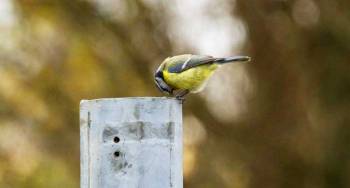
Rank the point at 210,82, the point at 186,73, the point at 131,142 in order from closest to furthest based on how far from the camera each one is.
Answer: the point at 131,142, the point at 186,73, the point at 210,82

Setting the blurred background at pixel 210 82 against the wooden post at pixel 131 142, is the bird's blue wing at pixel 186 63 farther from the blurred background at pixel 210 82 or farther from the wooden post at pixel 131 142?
the blurred background at pixel 210 82

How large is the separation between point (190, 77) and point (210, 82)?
9.61 ft

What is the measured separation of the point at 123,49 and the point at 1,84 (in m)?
A: 1.16

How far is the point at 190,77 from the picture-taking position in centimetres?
514

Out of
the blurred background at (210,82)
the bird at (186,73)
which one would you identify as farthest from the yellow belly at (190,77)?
the blurred background at (210,82)

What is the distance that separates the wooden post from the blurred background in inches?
186

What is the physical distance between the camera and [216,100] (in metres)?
8.42

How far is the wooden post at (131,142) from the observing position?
3.24 m

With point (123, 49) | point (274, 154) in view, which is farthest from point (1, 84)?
point (274, 154)

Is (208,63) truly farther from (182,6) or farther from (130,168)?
(182,6)

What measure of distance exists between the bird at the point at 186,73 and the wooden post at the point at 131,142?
177 centimetres

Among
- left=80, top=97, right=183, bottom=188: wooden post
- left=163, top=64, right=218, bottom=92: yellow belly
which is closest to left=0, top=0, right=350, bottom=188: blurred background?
left=163, top=64, right=218, bottom=92: yellow belly

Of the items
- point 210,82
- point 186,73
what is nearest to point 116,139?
point 186,73

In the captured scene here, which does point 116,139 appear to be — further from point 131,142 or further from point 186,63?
point 186,63
